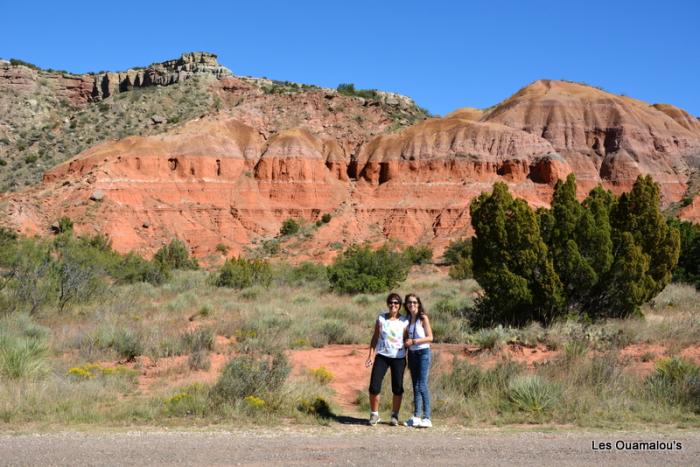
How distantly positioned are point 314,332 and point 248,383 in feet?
19.2

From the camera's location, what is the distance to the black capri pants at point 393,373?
7.53 m

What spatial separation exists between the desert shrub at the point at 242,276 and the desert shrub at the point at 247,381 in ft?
60.3

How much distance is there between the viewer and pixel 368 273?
26484 millimetres

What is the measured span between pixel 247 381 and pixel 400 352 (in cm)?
208

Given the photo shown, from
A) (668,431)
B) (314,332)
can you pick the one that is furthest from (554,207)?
(668,431)

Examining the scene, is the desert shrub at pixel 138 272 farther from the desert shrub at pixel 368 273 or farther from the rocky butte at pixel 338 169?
the rocky butte at pixel 338 169

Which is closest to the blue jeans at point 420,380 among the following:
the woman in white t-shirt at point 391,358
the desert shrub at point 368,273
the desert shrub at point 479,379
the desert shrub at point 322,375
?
the woman in white t-shirt at point 391,358

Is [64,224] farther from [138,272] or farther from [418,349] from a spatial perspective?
[418,349]

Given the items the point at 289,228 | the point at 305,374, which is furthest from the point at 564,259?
the point at 289,228

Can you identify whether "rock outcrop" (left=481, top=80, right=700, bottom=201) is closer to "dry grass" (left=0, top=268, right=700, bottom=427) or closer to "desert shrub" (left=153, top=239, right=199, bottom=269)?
"desert shrub" (left=153, top=239, right=199, bottom=269)

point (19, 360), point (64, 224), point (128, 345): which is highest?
point (64, 224)

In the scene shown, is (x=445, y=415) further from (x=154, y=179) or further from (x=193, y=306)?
(x=154, y=179)

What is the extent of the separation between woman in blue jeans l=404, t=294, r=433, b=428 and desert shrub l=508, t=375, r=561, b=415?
54.3 inches

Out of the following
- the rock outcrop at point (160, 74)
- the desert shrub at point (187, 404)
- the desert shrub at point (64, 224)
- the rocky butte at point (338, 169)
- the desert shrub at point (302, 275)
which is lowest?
the desert shrub at point (187, 404)
